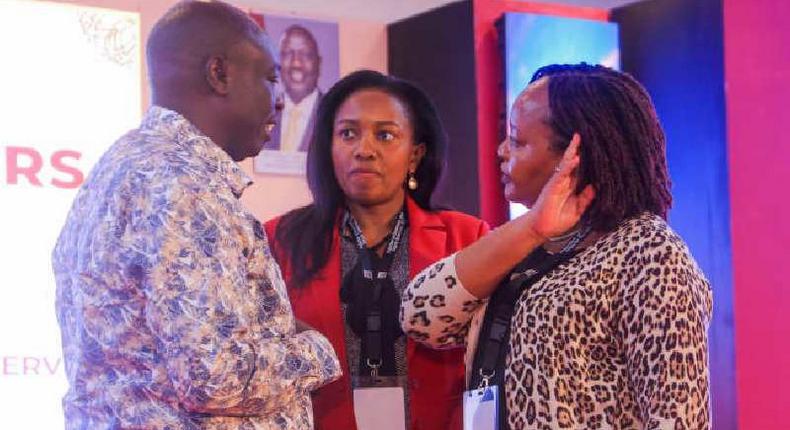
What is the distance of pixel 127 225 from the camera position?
2045 millimetres

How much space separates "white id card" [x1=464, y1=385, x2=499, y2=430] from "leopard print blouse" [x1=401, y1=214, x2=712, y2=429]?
0.03 meters

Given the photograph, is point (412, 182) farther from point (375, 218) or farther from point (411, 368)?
point (411, 368)

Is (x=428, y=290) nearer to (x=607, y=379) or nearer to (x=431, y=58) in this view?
(x=607, y=379)

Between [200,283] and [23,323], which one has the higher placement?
[200,283]

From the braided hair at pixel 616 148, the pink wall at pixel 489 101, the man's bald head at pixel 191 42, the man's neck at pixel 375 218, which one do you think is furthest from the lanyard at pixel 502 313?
the pink wall at pixel 489 101

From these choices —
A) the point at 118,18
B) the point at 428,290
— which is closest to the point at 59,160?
the point at 118,18

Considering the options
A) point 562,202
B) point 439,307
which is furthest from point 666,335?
point 439,307

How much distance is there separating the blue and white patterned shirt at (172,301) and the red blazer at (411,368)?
2.75 ft

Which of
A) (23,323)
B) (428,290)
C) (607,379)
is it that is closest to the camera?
(607,379)

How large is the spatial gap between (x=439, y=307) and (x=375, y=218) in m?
0.80

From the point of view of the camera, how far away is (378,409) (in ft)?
9.82

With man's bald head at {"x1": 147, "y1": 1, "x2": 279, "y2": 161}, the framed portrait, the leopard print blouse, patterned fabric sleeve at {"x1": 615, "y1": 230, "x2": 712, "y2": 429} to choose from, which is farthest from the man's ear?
the framed portrait

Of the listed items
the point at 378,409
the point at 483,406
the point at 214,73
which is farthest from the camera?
the point at 378,409

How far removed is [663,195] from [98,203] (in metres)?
1.10
